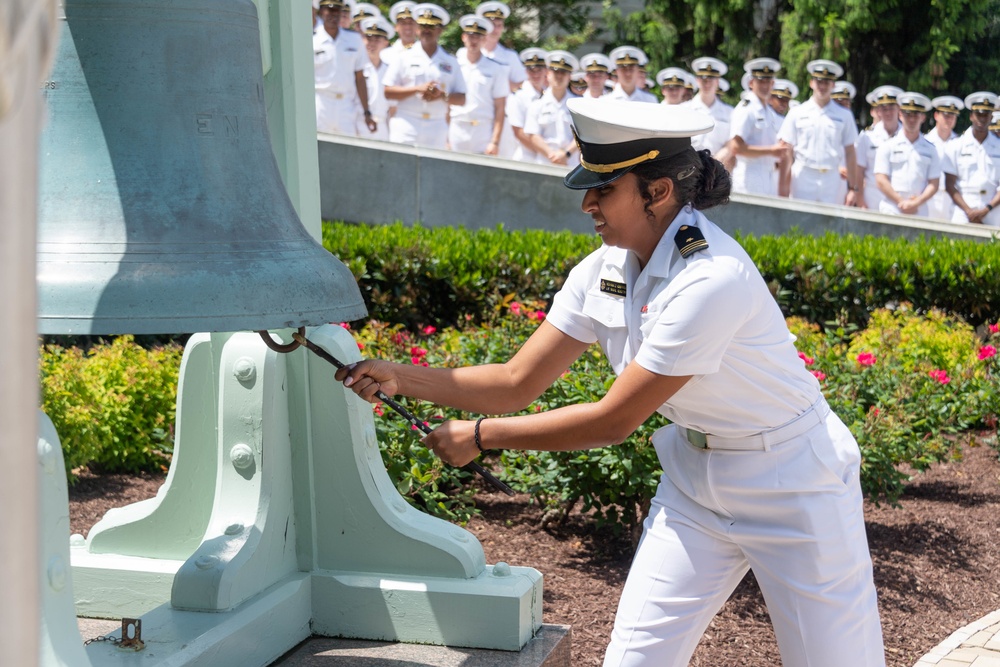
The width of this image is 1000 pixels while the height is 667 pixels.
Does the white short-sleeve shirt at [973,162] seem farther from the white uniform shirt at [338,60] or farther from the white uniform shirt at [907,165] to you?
the white uniform shirt at [338,60]

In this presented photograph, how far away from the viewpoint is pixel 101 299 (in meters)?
2.05

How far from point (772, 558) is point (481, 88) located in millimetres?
9008

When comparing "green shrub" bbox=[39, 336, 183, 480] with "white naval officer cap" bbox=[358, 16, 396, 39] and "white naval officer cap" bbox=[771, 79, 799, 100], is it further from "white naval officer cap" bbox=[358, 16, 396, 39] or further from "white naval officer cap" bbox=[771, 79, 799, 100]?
"white naval officer cap" bbox=[771, 79, 799, 100]

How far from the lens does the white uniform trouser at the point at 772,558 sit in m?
2.52

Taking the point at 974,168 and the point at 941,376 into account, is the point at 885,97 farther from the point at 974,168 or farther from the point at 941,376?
the point at 941,376

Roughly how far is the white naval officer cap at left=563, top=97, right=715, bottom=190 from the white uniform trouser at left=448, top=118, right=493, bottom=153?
8661 millimetres

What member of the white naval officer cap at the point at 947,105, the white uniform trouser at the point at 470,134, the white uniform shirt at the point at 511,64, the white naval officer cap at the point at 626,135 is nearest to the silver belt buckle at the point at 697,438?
the white naval officer cap at the point at 626,135

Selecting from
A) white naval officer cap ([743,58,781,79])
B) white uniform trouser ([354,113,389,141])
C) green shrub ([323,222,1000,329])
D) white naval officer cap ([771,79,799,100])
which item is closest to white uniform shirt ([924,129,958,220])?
white naval officer cap ([771,79,799,100])

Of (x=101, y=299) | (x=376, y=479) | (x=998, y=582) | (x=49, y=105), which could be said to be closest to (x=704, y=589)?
(x=376, y=479)

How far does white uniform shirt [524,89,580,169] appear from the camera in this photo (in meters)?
10.9

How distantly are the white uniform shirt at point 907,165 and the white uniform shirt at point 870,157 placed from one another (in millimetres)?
159

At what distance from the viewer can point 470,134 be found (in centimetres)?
1121

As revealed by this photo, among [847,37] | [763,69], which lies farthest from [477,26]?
[847,37]

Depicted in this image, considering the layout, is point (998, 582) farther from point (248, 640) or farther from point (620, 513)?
point (248, 640)
